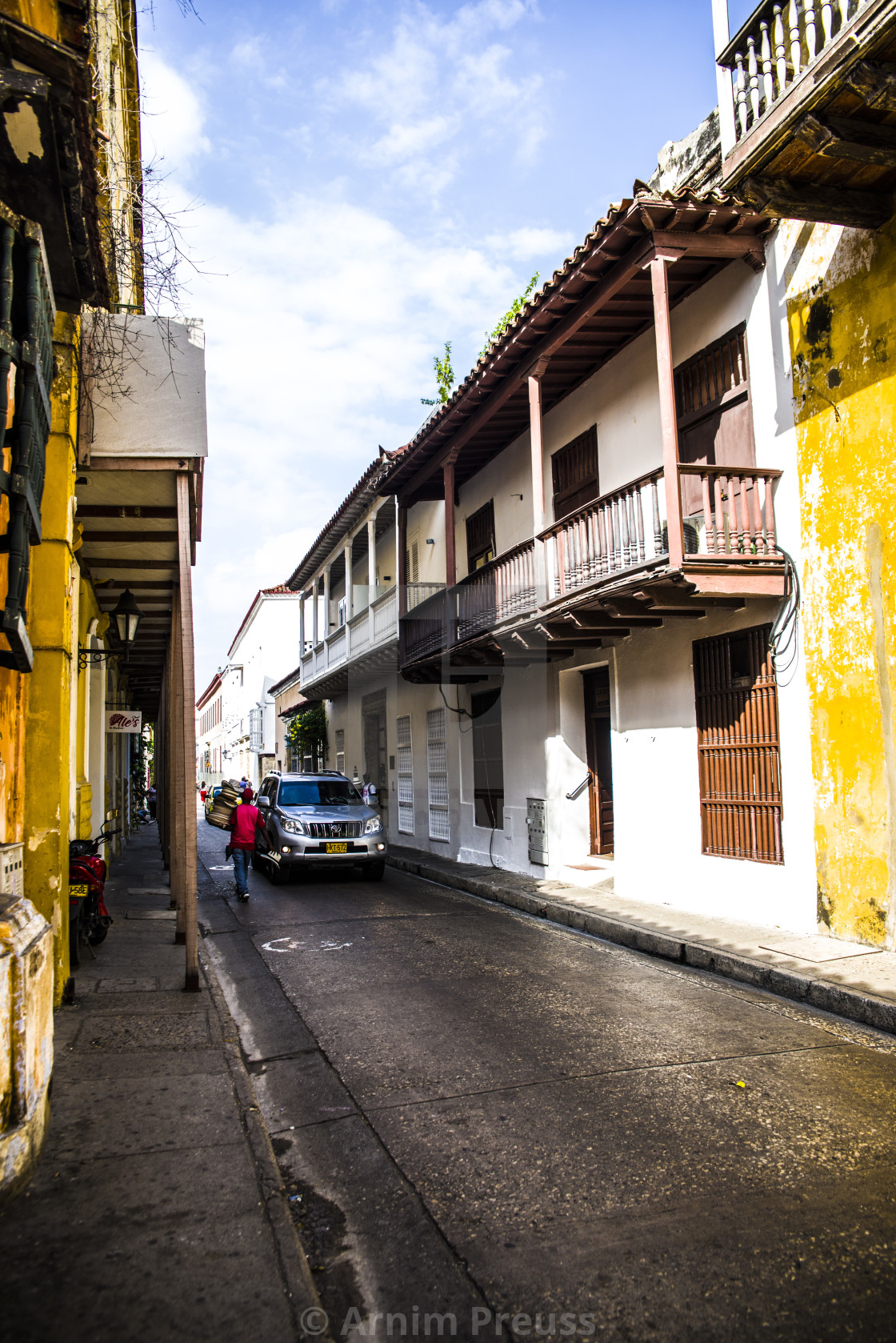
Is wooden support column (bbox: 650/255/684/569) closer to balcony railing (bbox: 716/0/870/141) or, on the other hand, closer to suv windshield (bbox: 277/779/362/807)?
balcony railing (bbox: 716/0/870/141)

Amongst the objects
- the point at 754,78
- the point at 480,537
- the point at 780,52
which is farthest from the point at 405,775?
the point at 780,52

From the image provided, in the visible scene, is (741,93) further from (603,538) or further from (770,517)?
(603,538)

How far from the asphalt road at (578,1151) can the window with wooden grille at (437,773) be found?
374 inches

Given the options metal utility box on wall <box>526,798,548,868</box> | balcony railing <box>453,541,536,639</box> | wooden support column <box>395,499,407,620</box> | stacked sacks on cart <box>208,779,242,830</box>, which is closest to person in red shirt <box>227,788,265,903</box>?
stacked sacks on cart <box>208,779,242,830</box>

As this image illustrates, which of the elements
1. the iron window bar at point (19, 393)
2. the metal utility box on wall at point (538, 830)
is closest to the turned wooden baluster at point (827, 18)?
the iron window bar at point (19, 393)

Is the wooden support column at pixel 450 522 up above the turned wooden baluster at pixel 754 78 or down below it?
below

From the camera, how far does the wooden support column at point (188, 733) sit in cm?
640

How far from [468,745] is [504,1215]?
41.0ft

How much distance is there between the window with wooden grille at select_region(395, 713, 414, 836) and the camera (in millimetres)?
18953

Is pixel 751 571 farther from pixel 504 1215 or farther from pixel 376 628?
pixel 376 628

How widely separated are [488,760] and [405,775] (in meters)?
4.77

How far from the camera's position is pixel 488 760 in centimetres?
1499

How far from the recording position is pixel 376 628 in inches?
719

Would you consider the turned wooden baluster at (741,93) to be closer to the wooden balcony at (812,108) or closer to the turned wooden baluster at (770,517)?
the wooden balcony at (812,108)
